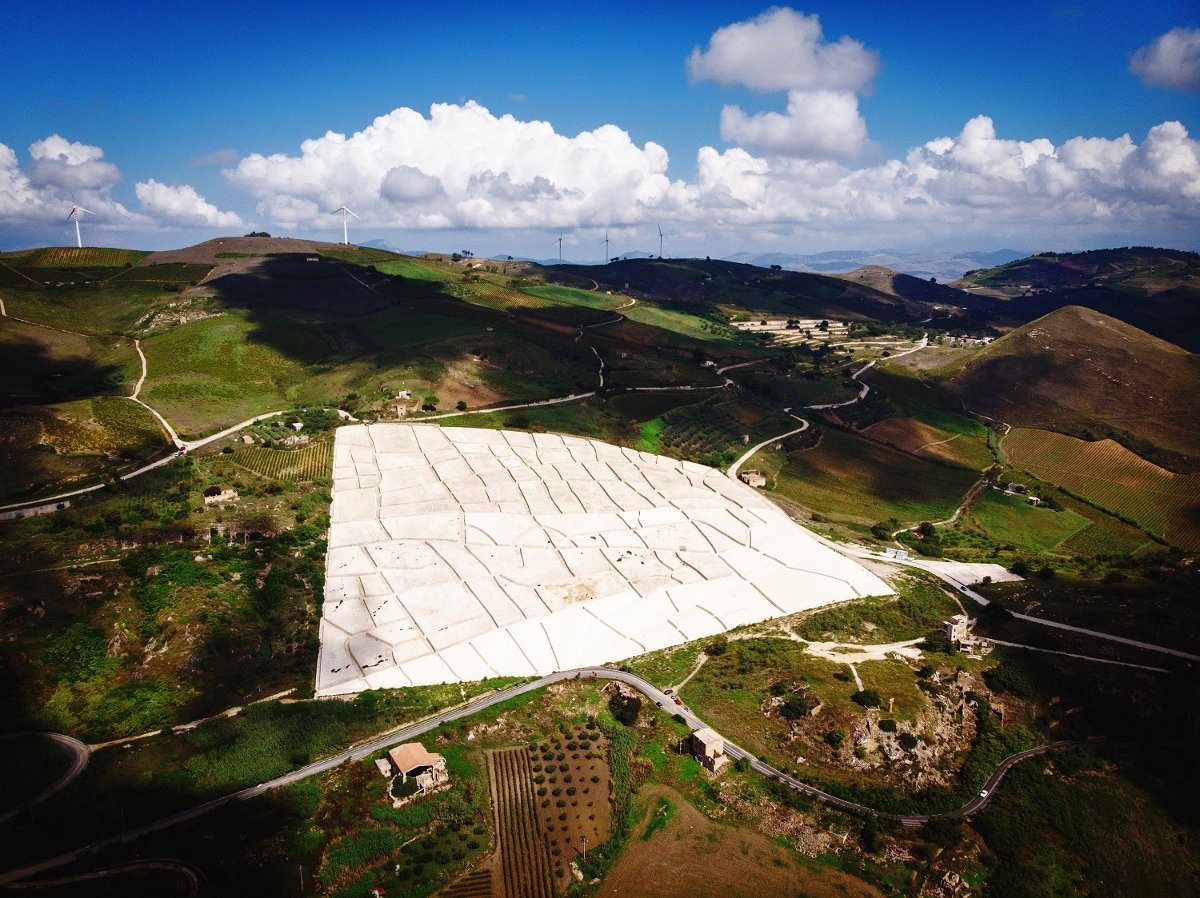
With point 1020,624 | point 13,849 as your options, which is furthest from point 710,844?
point 1020,624

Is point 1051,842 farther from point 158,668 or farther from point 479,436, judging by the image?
point 479,436

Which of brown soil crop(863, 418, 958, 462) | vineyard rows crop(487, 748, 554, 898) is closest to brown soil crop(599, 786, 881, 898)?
vineyard rows crop(487, 748, 554, 898)

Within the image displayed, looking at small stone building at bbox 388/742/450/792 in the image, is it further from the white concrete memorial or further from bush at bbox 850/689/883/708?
bush at bbox 850/689/883/708

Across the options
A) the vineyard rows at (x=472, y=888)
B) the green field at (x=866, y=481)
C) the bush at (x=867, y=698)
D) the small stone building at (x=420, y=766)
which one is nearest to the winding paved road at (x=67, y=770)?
the small stone building at (x=420, y=766)

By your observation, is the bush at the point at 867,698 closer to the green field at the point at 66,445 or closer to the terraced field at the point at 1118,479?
the terraced field at the point at 1118,479

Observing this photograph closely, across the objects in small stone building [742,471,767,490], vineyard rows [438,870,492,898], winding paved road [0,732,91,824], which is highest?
small stone building [742,471,767,490]

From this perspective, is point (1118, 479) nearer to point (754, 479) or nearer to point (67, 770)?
point (754, 479)
